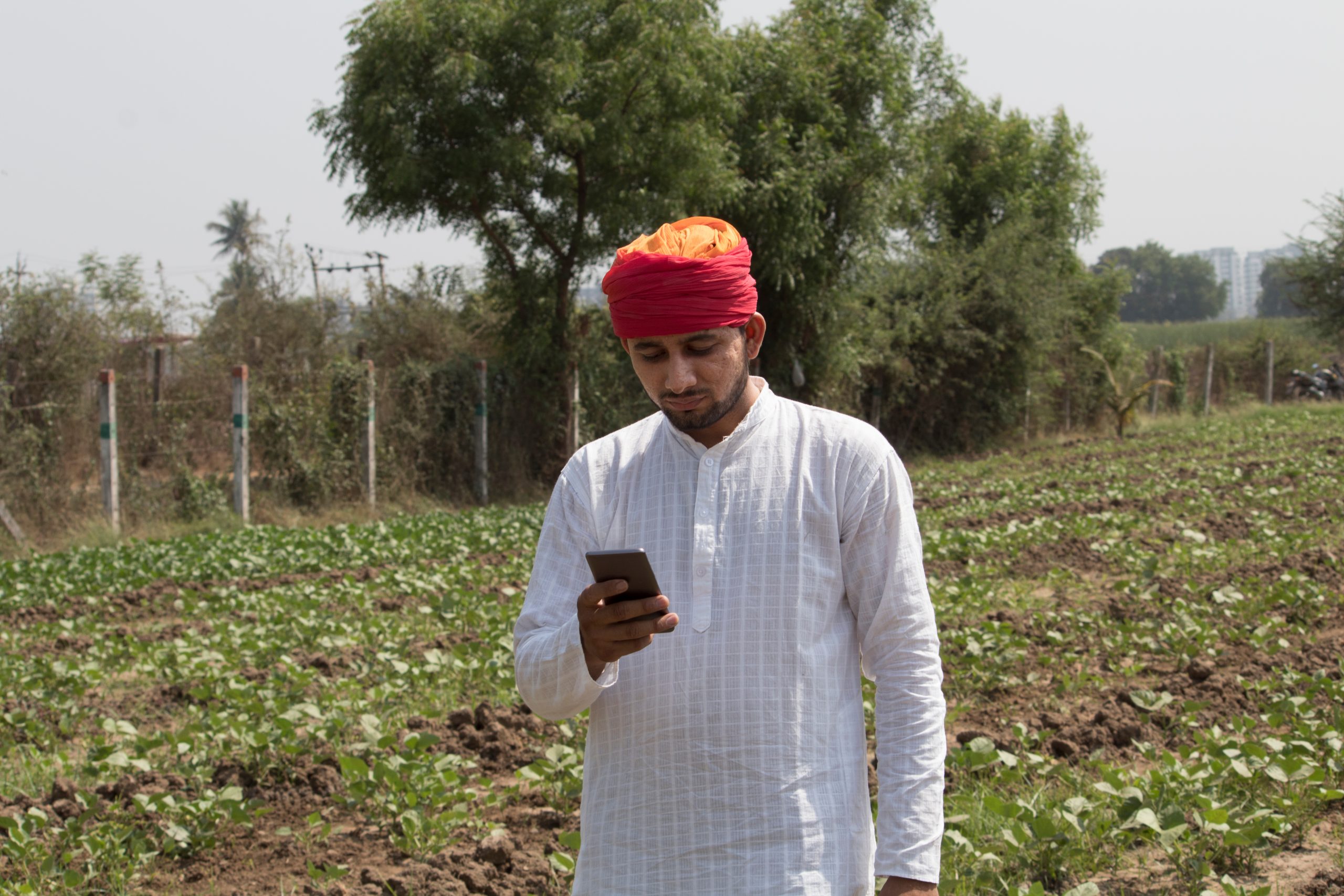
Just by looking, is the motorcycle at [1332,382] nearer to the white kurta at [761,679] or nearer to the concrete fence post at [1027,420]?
the concrete fence post at [1027,420]

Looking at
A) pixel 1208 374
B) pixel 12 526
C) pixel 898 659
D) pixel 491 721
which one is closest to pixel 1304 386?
pixel 1208 374

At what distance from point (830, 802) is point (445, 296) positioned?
17626 millimetres

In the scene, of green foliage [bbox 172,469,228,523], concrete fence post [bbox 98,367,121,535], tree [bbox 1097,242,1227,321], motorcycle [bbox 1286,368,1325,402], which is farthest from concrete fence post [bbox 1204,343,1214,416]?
tree [bbox 1097,242,1227,321]

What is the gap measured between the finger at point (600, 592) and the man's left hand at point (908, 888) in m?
0.67

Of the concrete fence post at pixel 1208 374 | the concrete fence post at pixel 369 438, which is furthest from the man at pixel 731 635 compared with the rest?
the concrete fence post at pixel 1208 374

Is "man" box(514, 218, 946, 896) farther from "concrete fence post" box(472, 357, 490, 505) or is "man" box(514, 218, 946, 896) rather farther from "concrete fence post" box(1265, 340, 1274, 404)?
"concrete fence post" box(1265, 340, 1274, 404)

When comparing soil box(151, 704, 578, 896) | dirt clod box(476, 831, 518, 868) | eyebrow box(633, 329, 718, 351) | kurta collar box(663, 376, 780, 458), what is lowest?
soil box(151, 704, 578, 896)

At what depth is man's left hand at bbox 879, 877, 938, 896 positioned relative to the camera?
1883 millimetres

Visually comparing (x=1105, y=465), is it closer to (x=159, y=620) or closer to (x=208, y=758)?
(x=159, y=620)

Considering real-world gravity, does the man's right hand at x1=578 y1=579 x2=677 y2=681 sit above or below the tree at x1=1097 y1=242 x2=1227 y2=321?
below

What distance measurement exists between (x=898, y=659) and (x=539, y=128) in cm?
1365

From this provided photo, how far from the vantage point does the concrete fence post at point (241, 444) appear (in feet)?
42.5

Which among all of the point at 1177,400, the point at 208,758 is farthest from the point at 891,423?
the point at 208,758

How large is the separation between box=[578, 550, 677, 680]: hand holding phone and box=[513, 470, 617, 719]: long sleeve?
7 centimetres
